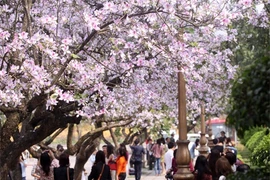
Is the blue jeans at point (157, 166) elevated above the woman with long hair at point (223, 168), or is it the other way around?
the blue jeans at point (157, 166)

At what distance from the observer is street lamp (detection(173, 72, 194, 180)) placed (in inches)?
503

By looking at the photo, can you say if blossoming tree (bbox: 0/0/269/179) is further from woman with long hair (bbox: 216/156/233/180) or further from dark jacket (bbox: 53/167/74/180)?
woman with long hair (bbox: 216/156/233/180)

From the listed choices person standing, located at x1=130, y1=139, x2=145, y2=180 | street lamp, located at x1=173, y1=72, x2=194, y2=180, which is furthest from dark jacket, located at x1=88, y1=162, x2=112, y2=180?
person standing, located at x1=130, y1=139, x2=145, y2=180

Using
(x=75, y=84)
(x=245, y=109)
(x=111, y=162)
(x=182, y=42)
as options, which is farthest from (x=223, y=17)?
(x=111, y=162)

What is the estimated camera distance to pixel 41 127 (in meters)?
12.2

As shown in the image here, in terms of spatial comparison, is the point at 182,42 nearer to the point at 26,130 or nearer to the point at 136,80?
the point at 136,80

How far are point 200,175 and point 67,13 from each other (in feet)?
12.8

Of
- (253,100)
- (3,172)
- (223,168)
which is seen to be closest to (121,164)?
(3,172)

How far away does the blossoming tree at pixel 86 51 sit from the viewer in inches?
388

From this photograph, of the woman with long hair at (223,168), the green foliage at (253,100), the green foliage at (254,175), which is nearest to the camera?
the green foliage at (253,100)

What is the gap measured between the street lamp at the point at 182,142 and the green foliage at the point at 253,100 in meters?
4.94

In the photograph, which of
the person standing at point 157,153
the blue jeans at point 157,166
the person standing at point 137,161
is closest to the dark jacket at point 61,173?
the person standing at point 137,161

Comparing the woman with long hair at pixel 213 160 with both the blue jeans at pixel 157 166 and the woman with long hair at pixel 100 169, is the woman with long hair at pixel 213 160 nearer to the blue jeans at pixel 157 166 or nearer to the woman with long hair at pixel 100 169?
the woman with long hair at pixel 100 169

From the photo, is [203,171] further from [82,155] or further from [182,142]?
[82,155]
